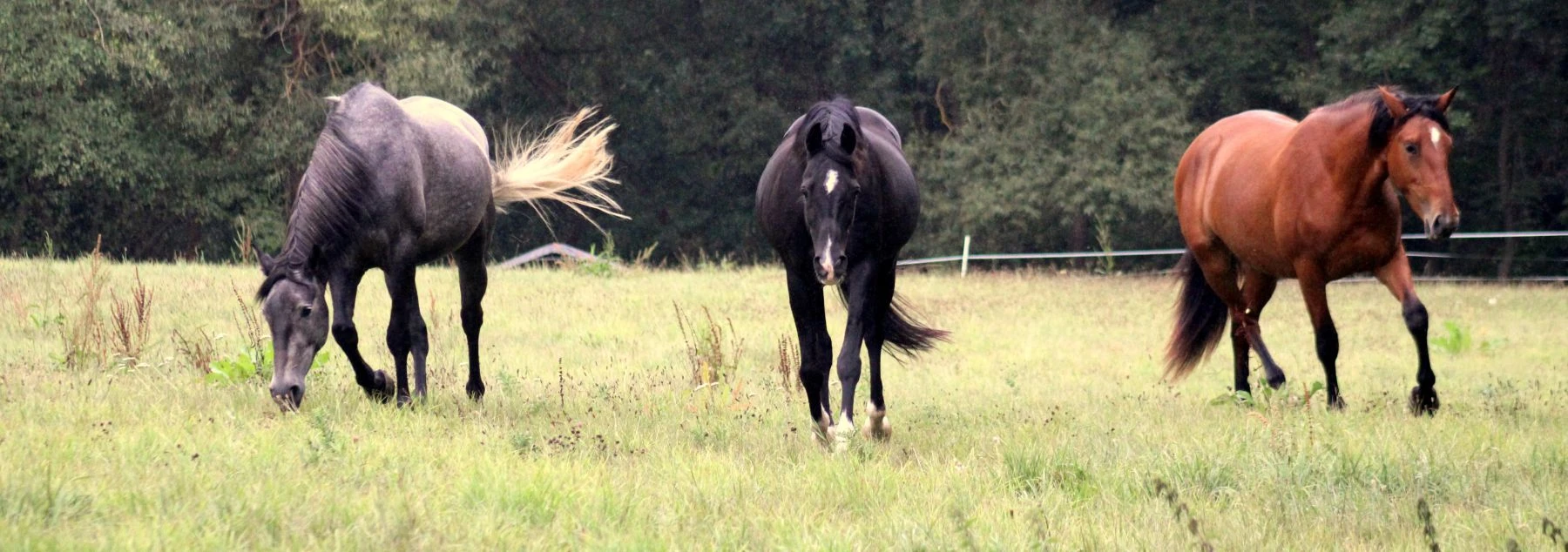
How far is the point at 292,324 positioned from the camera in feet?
21.4

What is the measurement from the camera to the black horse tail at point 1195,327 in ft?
30.8

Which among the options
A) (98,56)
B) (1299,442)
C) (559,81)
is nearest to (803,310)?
(1299,442)

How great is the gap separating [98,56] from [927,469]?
2414 centimetres

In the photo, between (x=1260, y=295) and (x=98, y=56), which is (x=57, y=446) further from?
(x=98, y=56)

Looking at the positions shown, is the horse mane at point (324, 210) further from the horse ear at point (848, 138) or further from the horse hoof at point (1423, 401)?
the horse hoof at point (1423, 401)

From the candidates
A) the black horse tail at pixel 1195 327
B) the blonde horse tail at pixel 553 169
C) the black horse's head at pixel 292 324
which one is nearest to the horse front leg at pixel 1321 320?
the black horse tail at pixel 1195 327

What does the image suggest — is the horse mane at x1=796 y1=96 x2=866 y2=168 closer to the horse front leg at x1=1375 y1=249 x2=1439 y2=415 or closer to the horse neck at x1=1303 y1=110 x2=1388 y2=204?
the horse neck at x1=1303 y1=110 x2=1388 y2=204

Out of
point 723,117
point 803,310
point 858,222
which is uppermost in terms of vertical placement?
point 723,117

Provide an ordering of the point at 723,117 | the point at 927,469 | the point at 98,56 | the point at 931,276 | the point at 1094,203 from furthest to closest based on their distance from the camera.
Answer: the point at 723,117, the point at 1094,203, the point at 98,56, the point at 931,276, the point at 927,469

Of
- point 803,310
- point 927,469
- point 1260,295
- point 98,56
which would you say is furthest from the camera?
point 98,56

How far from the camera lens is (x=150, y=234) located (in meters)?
32.2

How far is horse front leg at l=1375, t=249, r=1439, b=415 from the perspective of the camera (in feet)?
24.2

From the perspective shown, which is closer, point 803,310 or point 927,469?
point 927,469

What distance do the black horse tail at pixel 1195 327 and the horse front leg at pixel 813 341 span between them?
140 inches
